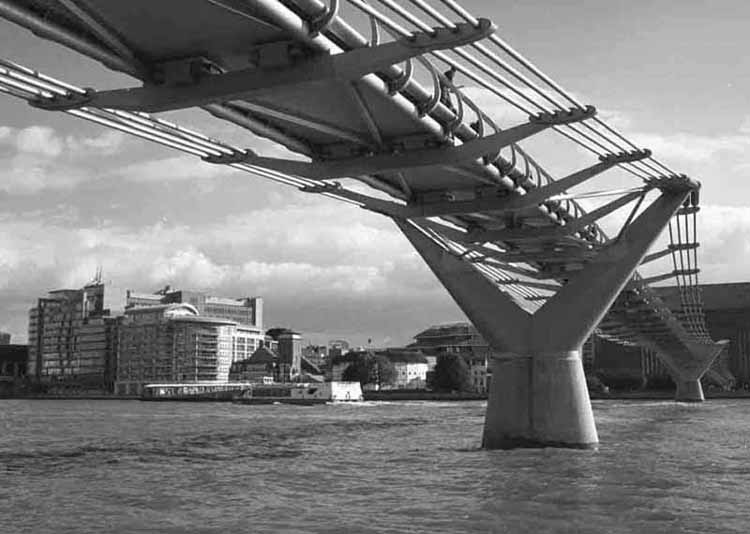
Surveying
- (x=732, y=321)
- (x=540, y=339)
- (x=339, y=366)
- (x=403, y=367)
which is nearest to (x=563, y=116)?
(x=540, y=339)

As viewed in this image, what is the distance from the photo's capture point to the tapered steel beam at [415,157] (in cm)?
2111

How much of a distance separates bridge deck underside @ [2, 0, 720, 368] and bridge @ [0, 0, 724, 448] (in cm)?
4

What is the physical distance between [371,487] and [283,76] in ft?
30.9

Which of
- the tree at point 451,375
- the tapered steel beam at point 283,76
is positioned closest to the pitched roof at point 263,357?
the tree at point 451,375

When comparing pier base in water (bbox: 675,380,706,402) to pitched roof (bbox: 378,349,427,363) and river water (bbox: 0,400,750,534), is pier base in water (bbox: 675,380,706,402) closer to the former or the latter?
river water (bbox: 0,400,750,534)

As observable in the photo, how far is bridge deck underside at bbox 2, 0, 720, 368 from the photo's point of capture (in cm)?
1499

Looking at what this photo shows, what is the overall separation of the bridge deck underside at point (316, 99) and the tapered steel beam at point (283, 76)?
0.74 ft

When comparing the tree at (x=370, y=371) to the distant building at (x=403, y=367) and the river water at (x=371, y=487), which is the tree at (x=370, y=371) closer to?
the distant building at (x=403, y=367)

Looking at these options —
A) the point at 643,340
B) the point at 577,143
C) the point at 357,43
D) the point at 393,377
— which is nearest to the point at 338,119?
the point at 357,43

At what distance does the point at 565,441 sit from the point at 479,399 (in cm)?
11023

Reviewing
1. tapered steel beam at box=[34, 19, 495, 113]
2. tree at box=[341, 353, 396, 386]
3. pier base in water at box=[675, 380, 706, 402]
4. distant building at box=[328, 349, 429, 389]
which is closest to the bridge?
tapered steel beam at box=[34, 19, 495, 113]

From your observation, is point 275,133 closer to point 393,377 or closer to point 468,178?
point 468,178

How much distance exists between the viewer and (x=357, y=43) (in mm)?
16375

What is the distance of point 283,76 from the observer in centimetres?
1605
